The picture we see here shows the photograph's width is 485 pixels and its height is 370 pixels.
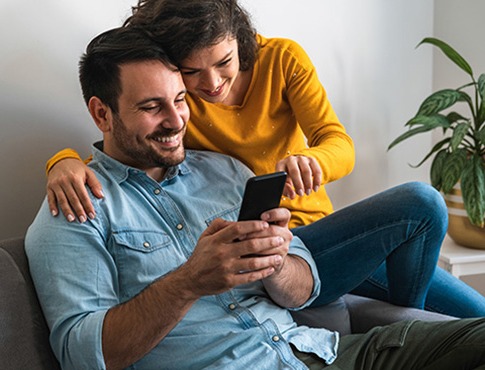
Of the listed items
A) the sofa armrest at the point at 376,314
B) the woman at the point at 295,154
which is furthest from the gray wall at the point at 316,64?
the sofa armrest at the point at 376,314

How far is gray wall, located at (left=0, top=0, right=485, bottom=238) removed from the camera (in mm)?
1617

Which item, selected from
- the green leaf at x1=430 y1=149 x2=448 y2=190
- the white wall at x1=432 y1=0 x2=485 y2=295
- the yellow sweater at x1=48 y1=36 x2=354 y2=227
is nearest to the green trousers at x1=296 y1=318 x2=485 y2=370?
the yellow sweater at x1=48 y1=36 x2=354 y2=227

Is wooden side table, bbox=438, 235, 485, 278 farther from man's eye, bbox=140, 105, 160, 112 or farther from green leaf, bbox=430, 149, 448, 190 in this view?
man's eye, bbox=140, 105, 160, 112

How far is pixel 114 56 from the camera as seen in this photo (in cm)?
140

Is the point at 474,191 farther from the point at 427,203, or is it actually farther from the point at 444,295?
the point at 427,203

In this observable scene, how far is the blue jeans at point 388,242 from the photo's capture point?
1.52 meters

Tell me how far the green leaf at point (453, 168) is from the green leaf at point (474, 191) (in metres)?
0.02

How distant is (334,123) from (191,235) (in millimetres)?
508

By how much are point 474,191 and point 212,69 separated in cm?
98

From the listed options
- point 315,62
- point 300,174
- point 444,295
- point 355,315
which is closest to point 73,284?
point 300,174

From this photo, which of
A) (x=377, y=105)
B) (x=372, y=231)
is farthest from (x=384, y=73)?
(x=372, y=231)

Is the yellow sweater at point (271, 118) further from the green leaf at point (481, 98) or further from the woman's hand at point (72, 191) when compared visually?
the green leaf at point (481, 98)

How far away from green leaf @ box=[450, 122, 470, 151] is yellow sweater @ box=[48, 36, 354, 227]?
508 millimetres

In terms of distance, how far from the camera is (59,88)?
1.68m
